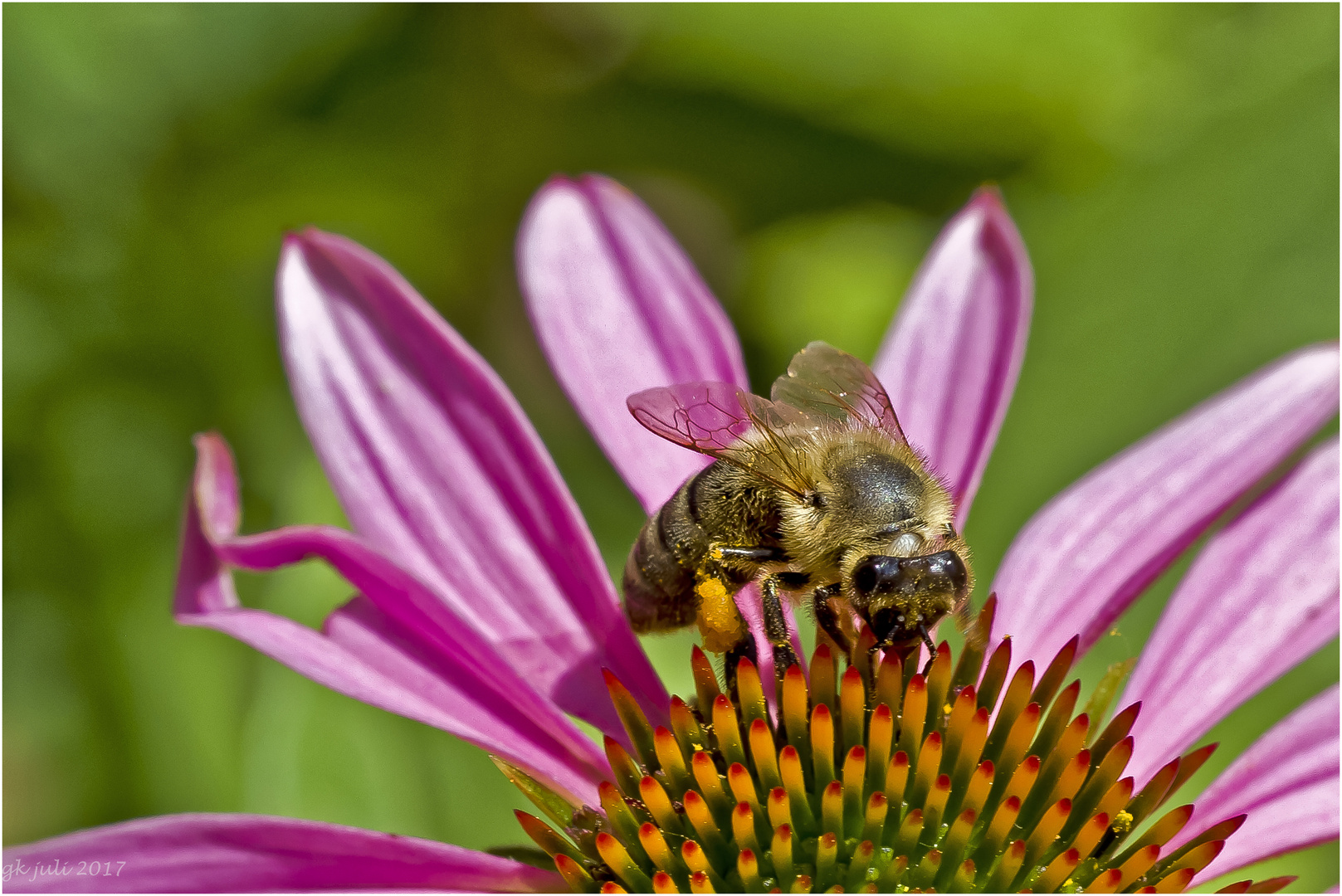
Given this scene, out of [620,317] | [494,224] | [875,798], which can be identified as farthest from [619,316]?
[494,224]

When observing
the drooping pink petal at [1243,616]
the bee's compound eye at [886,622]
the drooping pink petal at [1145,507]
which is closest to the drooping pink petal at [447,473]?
the bee's compound eye at [886,622]

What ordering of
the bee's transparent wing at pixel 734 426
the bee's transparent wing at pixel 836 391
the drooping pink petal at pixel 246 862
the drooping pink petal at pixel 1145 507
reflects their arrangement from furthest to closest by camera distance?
the drooping pink petal at pixel 1145 507 < the bee's transparent wing at pixel 836 391 < the bee's transparent wing at pixel 734 426 < the drooping pink petal at pixel 246 862

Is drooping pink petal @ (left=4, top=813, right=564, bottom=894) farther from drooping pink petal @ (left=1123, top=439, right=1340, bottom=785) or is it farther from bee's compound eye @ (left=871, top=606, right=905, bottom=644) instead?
drooping pink petal @ (left=1123, top=439, right=1340, bottom=785)

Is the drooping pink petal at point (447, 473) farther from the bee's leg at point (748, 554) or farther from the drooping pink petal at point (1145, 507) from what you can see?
the drooping pink petal at point (1145, 507)

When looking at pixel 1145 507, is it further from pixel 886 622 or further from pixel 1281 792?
pixel 886 622

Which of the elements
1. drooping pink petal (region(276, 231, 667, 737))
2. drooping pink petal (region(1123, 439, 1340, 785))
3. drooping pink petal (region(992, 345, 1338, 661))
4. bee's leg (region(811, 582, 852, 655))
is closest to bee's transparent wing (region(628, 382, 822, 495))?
bee's leg (region(811, 582, 852, 655))
